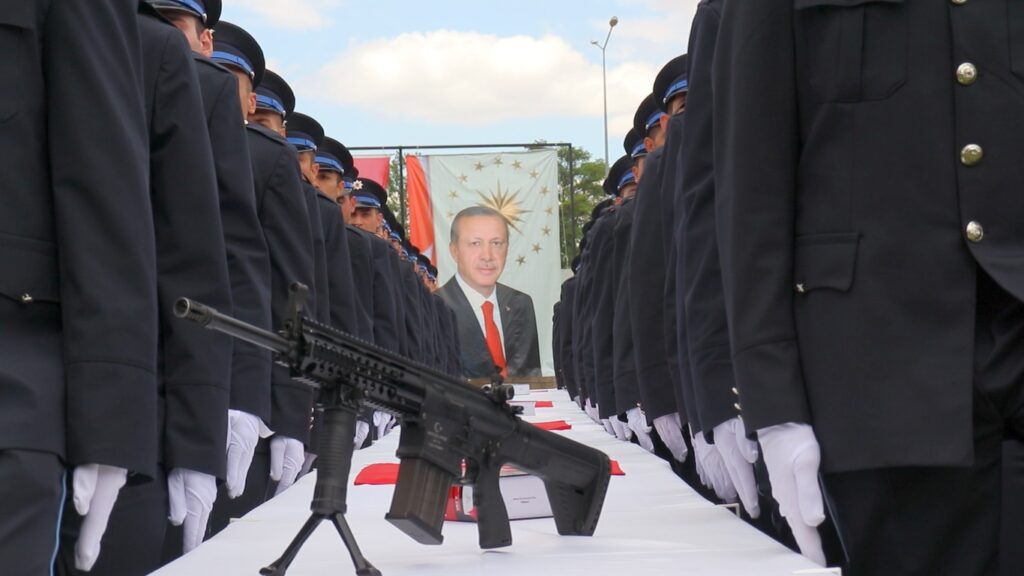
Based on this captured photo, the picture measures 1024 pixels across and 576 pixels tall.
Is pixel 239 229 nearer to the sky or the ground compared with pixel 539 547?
nearer to the sky

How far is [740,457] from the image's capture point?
3.08 meters

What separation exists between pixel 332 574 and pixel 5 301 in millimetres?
746

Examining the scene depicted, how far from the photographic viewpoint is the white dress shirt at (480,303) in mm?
22203

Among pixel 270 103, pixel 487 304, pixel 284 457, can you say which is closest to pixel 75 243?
pixel 284 457

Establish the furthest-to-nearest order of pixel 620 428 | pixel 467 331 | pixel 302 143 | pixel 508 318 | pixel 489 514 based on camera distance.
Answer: pixel 467 331 → pixel 508 318 → pixel 620 428 → pixel 302 143 → pixel 489 514

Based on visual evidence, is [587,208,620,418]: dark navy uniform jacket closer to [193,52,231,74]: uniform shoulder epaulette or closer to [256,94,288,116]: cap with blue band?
[256,94,288,116]: cap with blue band

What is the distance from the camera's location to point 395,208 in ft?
88.8

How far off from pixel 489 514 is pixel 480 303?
19869 mm

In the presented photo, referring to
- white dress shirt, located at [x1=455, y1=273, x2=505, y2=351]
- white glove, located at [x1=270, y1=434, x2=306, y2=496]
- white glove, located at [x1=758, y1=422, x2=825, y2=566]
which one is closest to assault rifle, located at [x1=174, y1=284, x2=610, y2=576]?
white glove, located at [x1=758, y1=422, x2=825, y2=566]

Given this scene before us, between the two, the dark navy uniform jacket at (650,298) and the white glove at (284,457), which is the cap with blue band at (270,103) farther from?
the white glove at (284,457)

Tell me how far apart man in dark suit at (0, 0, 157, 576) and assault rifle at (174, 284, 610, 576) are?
212 millimetres

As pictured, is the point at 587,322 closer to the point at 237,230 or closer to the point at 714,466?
the point at 714,466

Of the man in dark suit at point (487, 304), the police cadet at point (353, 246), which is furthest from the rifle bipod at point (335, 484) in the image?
the man in dark suit at point (487, 304)

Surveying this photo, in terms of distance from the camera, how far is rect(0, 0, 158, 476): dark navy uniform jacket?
186 cm
